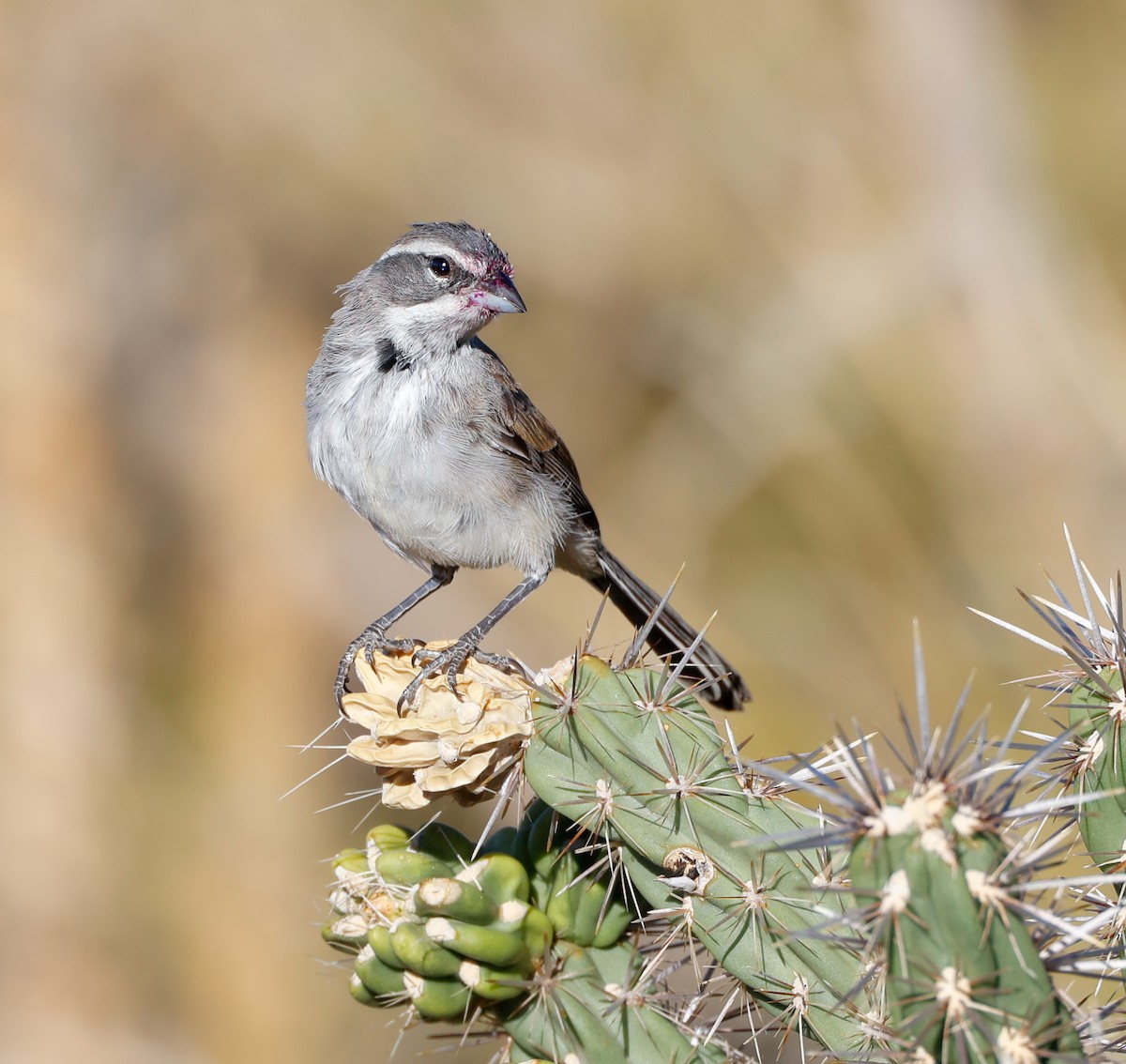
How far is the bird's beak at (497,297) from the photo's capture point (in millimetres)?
4348

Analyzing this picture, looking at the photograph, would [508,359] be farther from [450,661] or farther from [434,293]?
[450,661]

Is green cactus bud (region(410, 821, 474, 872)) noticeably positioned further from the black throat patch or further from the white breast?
the black throat patch

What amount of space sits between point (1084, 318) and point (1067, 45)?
2404mm

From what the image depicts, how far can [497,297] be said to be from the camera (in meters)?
4.38

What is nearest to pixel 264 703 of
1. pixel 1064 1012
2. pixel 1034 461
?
pixel 1034 461

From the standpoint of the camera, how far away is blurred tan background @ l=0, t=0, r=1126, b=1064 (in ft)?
A: 28.3

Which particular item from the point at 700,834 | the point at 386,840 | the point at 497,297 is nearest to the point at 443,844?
the point at 386,840

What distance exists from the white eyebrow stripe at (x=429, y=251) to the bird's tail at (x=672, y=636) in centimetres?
134

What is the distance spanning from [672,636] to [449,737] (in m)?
1.50

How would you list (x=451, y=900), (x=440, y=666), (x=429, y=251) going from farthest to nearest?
1. (x=429, y=251)
2. (x=440, y=666)
3. (x=451, y=900)

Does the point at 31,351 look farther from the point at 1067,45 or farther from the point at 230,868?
the point at 1067,45

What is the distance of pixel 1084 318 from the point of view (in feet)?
28.2

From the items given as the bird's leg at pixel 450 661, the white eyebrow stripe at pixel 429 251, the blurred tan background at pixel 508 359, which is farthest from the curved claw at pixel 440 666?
the blurred tan background at pixel 508 359

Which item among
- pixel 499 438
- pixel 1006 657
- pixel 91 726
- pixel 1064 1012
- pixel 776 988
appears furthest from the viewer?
pixel 91 726
